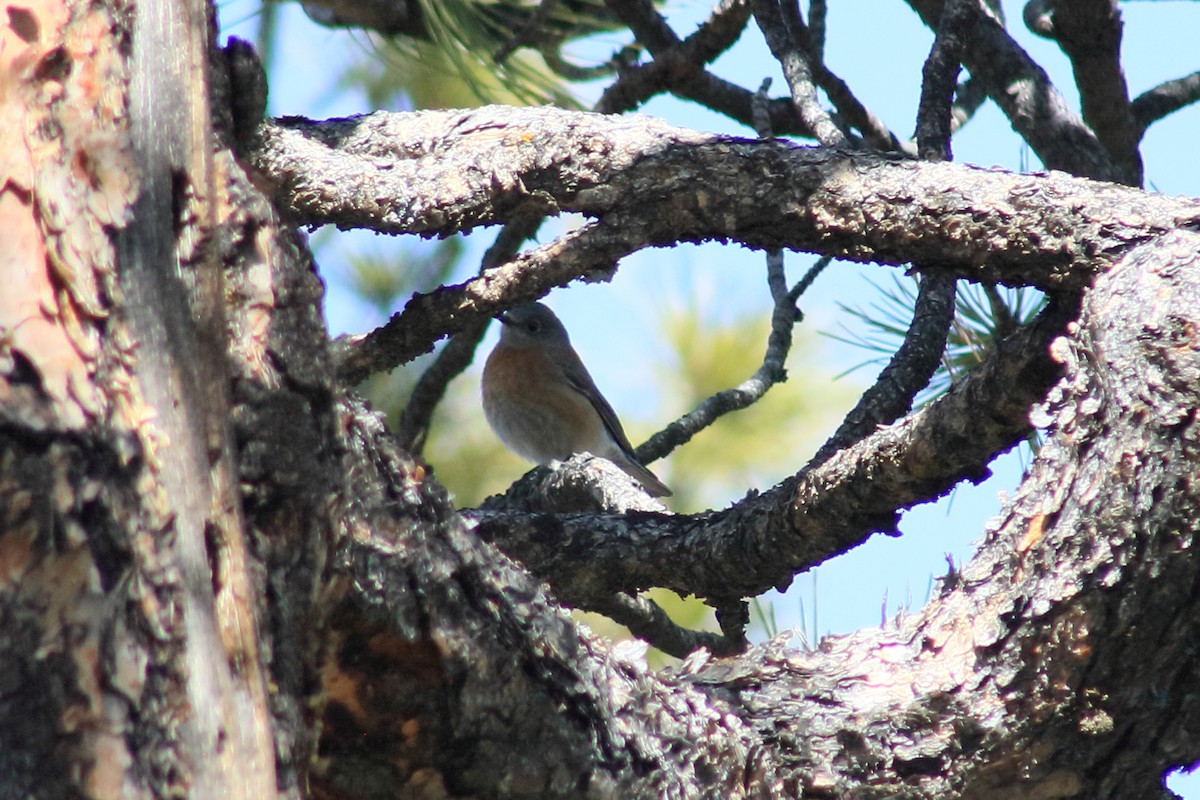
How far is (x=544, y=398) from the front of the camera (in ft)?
28.8

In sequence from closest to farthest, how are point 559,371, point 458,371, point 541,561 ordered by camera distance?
point 541,561 < point 458,371 < point 559,371

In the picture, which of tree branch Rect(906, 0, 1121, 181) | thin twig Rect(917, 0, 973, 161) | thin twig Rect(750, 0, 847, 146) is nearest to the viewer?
thin twig Rect(917, 0, 973, 161)

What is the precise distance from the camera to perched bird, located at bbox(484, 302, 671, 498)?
8.08m

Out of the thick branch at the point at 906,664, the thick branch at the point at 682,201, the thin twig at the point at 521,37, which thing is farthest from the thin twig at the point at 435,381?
the thick branch at the point at 906,664

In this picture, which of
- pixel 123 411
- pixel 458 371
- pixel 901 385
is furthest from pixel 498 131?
pixel 458 371

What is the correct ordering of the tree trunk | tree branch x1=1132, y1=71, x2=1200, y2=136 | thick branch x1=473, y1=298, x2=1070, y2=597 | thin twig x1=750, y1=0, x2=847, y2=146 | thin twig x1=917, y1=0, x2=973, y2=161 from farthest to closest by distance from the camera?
tree branch x1=1132, y1=71, x2=1200, y2=136 < thin twig x1=750, y1=0, x2=847, y2=146 < thin twig x1=917, y1=0, x2=973, y2=161 < thick branch x1=473, y1=298, x2=1070, y2=597 < the tree trunk

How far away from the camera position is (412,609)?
1.53 meters

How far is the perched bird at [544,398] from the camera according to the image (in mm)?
8078

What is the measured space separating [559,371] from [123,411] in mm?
7943

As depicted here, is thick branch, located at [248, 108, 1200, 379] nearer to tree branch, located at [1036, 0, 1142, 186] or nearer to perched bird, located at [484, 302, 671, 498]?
tree branch, located at [1036, 0, 1142, 186]

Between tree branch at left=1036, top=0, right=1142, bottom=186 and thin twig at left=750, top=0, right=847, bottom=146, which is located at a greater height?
tree branch at left=1036, top=0, right=1142, bottom=186

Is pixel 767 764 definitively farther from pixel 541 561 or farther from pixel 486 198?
pixel 541 561

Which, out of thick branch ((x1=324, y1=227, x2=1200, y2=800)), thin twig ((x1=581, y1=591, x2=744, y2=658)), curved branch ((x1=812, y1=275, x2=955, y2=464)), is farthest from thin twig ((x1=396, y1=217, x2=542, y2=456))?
thick branch ((x1=324, y1=227, x2=1200, y2=800))

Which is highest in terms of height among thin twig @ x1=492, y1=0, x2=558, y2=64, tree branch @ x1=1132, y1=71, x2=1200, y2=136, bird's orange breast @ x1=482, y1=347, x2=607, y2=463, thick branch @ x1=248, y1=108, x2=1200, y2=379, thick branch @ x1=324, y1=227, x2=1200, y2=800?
bird's orange breast @ x1=482, y1=347, x2=607, y2=463
